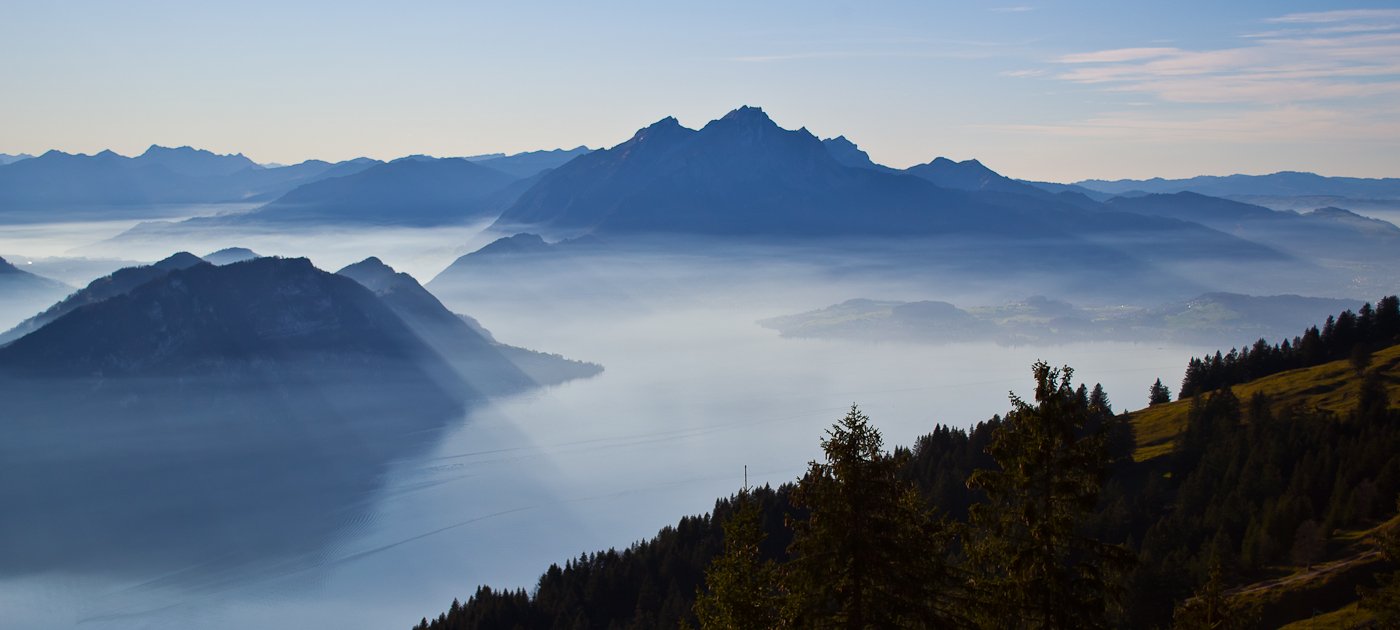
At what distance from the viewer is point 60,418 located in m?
197

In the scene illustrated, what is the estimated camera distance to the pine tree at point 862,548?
1997 cm

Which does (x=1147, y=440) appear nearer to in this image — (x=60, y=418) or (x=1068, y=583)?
(x=1068, y=583)

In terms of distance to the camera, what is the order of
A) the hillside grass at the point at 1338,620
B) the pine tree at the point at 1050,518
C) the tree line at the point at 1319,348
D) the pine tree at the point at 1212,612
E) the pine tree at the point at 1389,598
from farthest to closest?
the tree line at the point at 1319,348
the hillside grass at the point at 1338,620
the pine tree at the point at 1389,598
the pine tree at the point at 1212,612
the pine tree at the point at 1050,518

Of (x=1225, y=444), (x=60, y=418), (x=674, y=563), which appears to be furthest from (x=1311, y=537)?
(x=60, y=418)

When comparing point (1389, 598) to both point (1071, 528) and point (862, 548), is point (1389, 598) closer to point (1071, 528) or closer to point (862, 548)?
point (1071, 528)

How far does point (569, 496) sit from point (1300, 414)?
12311 centimetres

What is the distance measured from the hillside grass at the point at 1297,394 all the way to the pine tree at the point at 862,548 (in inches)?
3715

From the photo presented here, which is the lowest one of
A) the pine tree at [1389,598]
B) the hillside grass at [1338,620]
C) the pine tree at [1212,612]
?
the hillside grass at [1338,620]

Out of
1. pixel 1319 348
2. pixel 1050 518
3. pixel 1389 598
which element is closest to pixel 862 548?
pixel 1050 518

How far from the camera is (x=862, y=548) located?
2002cm

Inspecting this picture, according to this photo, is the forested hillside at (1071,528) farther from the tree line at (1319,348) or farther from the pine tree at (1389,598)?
the tree line at (1319,348)

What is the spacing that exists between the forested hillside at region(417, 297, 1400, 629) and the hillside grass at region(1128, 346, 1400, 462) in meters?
0.41

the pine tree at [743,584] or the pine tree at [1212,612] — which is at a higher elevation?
the pine tree at [743,584]

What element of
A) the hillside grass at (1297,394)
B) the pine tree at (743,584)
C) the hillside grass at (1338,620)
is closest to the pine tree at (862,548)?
the pine tree at (743,584)
